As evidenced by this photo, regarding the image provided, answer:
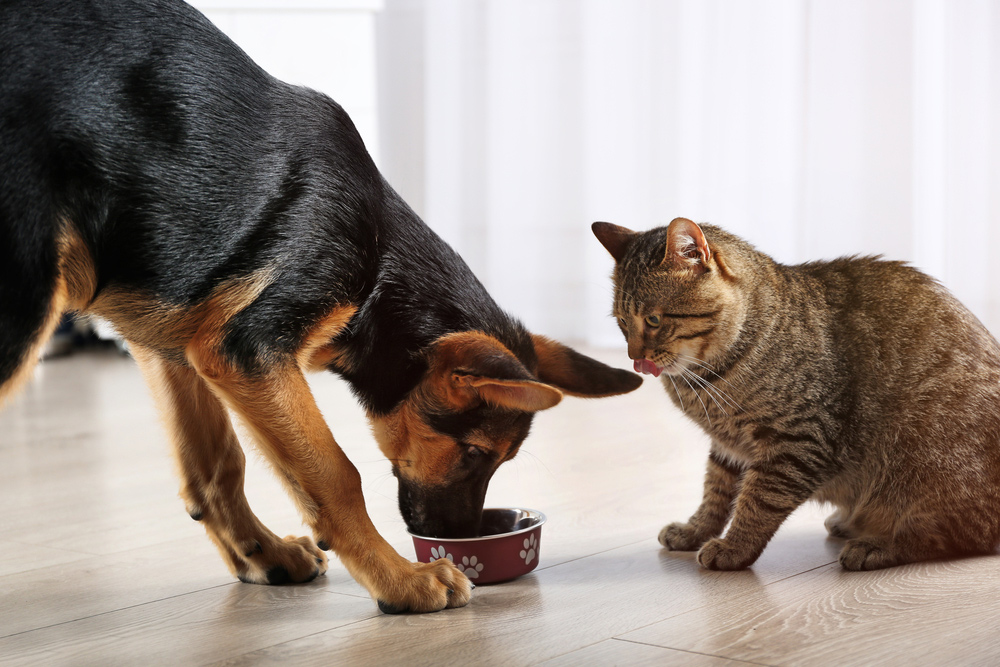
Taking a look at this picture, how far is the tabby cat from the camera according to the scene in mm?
1997

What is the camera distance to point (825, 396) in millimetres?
2031

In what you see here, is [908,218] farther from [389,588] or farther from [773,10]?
[389,588]

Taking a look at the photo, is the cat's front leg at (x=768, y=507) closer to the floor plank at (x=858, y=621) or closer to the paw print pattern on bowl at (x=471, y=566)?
the floor plank at (x=858, y=621)

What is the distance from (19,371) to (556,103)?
14.8ft

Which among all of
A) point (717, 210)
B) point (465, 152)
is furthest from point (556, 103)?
point (717, 210)

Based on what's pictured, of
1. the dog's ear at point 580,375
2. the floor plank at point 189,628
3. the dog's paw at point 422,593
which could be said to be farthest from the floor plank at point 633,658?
the dog's ear at point 580,375

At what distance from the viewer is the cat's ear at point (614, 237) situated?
7.68 feet

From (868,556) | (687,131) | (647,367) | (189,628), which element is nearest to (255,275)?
(189,628)

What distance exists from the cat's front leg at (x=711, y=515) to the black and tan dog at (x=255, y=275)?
1.24ft

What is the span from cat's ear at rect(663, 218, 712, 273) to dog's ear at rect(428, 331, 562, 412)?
0.44m

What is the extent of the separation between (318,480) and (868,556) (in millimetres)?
1081

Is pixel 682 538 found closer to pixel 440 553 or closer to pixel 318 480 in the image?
pixel 440 553

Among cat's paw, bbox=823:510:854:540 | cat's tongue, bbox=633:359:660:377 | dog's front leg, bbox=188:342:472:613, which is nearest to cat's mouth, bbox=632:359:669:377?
cat's tongue, bbox=633:359:660:377

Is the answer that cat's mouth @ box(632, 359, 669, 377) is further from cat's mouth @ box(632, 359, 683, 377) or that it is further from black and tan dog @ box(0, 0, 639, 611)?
black and tan dog @ box(0, 0, 639, 611)
